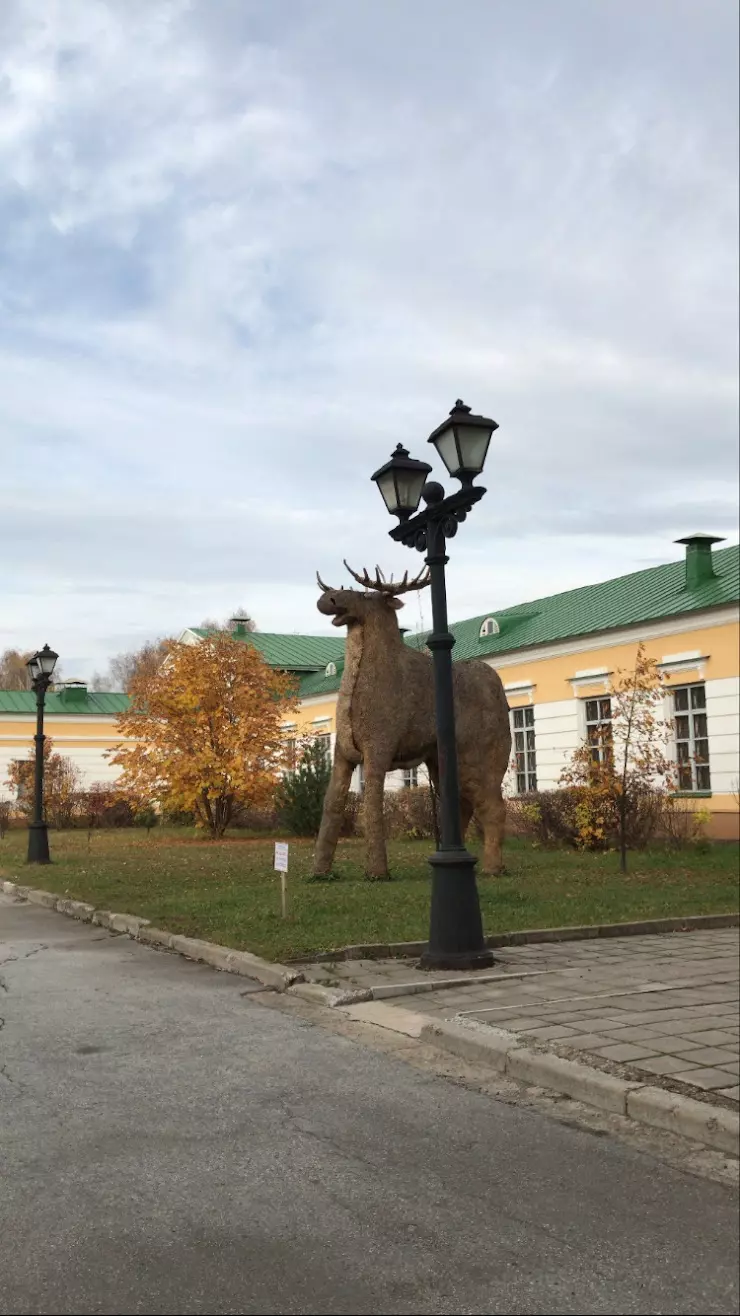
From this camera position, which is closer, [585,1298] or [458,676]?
[585,1298]

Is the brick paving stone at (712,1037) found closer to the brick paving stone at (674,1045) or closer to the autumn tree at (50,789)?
the brick paving stone at (674,1045)

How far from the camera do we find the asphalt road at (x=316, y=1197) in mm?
3402

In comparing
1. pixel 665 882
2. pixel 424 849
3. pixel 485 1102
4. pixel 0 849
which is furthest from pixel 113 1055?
pixel 0 849

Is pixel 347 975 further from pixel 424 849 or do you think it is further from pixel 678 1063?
pixel 424 849

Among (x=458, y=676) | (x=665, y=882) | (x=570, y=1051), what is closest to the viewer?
(x=570, y=1051)

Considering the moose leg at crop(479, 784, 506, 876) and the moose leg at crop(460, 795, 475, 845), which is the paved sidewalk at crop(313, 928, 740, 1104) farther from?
the moose leg at crop(460, 795, 475, 845)

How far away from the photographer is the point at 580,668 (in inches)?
1053

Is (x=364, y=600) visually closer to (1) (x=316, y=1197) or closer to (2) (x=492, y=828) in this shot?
(2) (x=492, y=828)

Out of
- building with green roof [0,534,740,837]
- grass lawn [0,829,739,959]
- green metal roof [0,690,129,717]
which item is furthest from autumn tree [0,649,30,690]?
grass lawn [0,829,739,959]

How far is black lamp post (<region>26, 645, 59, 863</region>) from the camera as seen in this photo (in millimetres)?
20359

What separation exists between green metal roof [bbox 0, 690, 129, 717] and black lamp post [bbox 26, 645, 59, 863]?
28454 millimetres

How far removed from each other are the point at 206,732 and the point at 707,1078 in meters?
23.1

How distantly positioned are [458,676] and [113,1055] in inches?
416

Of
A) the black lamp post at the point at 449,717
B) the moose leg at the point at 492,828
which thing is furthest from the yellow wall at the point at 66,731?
the black lamp post at the point at 449,717
